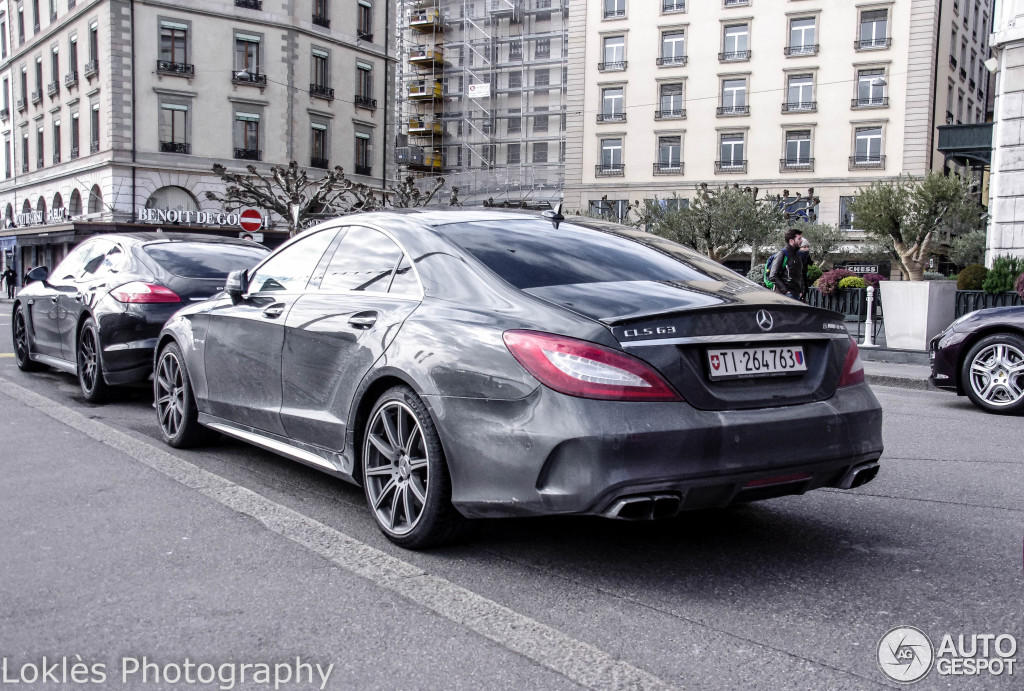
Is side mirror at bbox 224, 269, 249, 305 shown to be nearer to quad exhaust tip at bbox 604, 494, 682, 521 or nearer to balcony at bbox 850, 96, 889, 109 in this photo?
quad exhaust tip at bbox 604, 494, 682, 521

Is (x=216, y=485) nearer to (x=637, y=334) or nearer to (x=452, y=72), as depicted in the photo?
(x=637, y=334)

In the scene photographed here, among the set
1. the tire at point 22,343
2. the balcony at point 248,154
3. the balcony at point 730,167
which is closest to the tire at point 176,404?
the tire at point 22,343

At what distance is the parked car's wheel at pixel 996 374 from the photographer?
27.8 feet

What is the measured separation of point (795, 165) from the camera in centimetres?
5166

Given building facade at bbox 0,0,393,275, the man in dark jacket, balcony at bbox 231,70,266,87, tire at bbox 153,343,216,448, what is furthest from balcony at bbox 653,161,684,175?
tire at bbox 153,343,216,448

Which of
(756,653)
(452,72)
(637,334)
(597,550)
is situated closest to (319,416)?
(597,550)

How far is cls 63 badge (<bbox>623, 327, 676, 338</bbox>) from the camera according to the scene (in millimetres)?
3354

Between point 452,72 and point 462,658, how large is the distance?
69754mm

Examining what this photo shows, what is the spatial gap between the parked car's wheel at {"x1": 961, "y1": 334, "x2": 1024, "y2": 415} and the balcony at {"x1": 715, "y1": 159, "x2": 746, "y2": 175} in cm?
4588

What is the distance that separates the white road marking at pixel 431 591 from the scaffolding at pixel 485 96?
2247 inches

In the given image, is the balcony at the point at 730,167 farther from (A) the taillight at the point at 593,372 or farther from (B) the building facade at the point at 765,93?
(A) the taillight at the point at 593,372

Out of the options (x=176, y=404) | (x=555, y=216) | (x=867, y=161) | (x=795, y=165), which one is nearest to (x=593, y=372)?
(x=555, y=216)

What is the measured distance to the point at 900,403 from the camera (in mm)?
9203

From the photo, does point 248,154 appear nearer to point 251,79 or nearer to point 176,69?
point 251,79
